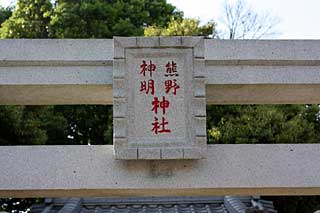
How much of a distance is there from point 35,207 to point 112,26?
708cm

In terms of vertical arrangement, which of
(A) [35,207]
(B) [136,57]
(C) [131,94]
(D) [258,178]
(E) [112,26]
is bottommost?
(A) [35,207]

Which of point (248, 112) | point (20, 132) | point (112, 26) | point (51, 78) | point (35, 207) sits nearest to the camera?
point (51, 78)

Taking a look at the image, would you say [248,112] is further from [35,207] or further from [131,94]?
[131,94]

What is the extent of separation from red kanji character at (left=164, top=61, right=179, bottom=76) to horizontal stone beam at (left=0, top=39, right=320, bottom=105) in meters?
0.29

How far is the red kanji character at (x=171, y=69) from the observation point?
4.27m

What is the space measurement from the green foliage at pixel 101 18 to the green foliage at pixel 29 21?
0.41m

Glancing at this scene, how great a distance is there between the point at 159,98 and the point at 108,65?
0.51 meters

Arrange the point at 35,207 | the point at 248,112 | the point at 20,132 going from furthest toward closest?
the point at 248,112
the point at 20,132
the point at 35,207

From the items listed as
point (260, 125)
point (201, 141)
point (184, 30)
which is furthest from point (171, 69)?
point (184, 30)

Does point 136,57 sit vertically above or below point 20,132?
above

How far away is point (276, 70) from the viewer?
4.51 m

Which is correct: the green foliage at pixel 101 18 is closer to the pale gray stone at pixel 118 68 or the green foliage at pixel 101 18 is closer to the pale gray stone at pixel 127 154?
the pale gray stone at pixel 118 68

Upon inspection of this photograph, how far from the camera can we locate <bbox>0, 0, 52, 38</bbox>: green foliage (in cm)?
1348

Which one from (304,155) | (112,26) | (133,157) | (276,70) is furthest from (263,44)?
(112,26)
